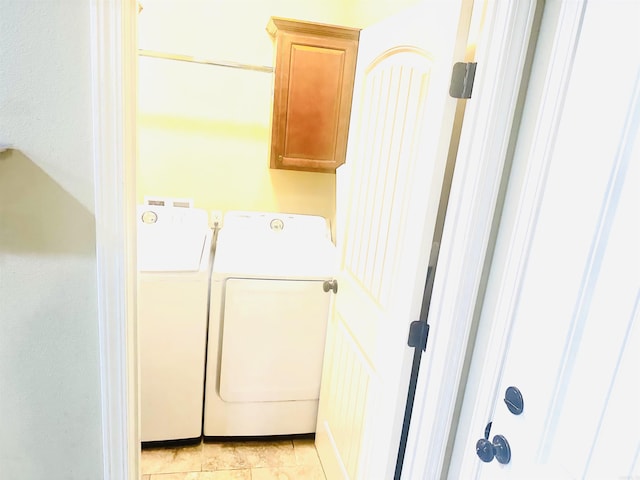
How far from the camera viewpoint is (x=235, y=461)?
6.68ft

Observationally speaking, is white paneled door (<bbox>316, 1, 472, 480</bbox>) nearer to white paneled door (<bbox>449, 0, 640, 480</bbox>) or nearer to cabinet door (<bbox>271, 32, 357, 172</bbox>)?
white paneled door (<bbox>449, 0, 640, 480</bbox>)

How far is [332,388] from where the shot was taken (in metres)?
1.88

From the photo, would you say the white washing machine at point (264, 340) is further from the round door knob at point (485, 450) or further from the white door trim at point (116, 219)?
the round door knob at point (485, 450)

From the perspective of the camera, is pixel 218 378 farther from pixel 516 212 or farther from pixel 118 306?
pixel 516 212

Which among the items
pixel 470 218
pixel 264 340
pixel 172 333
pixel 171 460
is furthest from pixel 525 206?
pixel 171 460

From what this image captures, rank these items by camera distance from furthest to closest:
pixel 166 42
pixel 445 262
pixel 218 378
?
pixel 166 42 → pixel 218 378 → pixel 445 262

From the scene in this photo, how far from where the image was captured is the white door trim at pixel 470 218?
938 mm

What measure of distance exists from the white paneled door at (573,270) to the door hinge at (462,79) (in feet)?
0.45

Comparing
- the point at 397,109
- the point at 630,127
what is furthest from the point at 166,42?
the point at 630,127

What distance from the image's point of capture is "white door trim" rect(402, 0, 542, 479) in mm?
938

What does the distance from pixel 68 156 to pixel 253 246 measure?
4.69 ft

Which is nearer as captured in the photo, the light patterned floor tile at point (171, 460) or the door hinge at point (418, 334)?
the door hinge at point (418, 334)

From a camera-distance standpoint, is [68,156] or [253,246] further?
[253,246]

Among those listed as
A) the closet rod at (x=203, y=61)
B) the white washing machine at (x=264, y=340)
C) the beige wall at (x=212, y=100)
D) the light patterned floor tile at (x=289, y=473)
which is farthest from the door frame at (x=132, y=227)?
the beige wall at (x=212, y=100)
